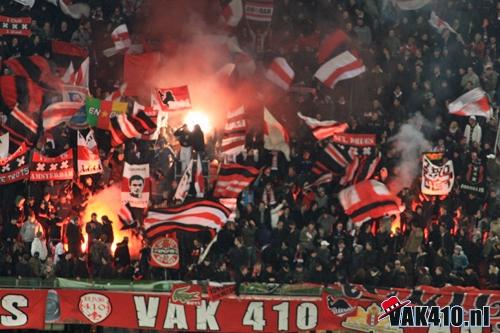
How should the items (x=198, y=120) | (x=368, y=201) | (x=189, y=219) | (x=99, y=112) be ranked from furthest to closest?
(x=198, y=120), (x=99, y=112), (x=368, y=201), (x=189, y=219)

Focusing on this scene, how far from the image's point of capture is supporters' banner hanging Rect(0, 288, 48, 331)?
1029 inches

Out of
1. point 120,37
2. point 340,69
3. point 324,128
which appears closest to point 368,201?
point 324,128

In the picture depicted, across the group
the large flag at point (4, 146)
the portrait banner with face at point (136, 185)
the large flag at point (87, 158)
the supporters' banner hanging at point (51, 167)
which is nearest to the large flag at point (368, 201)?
the portrait banner with face at point (136, 185)

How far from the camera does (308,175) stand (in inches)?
1126

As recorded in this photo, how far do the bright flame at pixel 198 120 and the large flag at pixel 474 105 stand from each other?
196 inches

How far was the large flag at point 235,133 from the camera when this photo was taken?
96.2 ft

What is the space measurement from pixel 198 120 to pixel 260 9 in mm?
3515

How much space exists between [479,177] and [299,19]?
256 inches

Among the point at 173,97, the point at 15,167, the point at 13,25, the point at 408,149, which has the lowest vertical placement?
the point at 15,167

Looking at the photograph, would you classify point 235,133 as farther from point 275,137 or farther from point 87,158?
point 87,158

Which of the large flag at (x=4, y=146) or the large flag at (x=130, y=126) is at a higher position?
the large flag at (x=130, y=126)

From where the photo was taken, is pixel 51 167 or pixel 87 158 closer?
pixel 51 167

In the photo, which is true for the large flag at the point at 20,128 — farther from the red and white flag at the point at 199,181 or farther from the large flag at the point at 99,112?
the red and white flag at the point at 199,181

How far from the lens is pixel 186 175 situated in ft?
92.2
